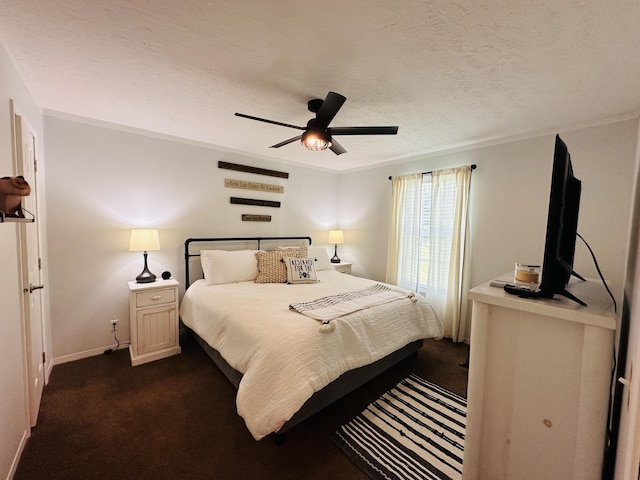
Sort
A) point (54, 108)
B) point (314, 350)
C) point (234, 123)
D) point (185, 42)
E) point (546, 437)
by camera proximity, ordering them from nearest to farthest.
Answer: point (546, 437) → point (185, 42) → point (314, 350) → point (54, 108) → point (234, 123)

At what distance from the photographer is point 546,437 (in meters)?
0.99

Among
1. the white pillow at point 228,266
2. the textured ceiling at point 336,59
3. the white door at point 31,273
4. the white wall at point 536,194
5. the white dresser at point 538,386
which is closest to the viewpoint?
the white dresser at point 538,386

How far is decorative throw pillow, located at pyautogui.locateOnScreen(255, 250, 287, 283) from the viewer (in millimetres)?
3246

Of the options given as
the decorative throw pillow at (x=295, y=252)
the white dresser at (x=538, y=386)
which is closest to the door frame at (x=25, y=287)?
the decorative throw pillow at (x=295, y=252)

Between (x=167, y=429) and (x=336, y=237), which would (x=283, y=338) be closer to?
(x=167, y=429)

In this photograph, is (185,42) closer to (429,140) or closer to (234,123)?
(234,123)

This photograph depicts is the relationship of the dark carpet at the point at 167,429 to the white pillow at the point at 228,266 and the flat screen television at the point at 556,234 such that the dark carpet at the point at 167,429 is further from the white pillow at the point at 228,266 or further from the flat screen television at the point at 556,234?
the flat screen television at the point at 556,234

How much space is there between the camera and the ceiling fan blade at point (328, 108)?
5.73ft

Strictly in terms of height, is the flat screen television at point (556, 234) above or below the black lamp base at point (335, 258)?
above

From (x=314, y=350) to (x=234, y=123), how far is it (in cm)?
233

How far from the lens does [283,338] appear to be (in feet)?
5.73

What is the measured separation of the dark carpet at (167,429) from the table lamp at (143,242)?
0.86 metres

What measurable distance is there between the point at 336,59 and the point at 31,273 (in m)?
2.60

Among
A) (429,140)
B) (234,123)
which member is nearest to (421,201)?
(429,140)
